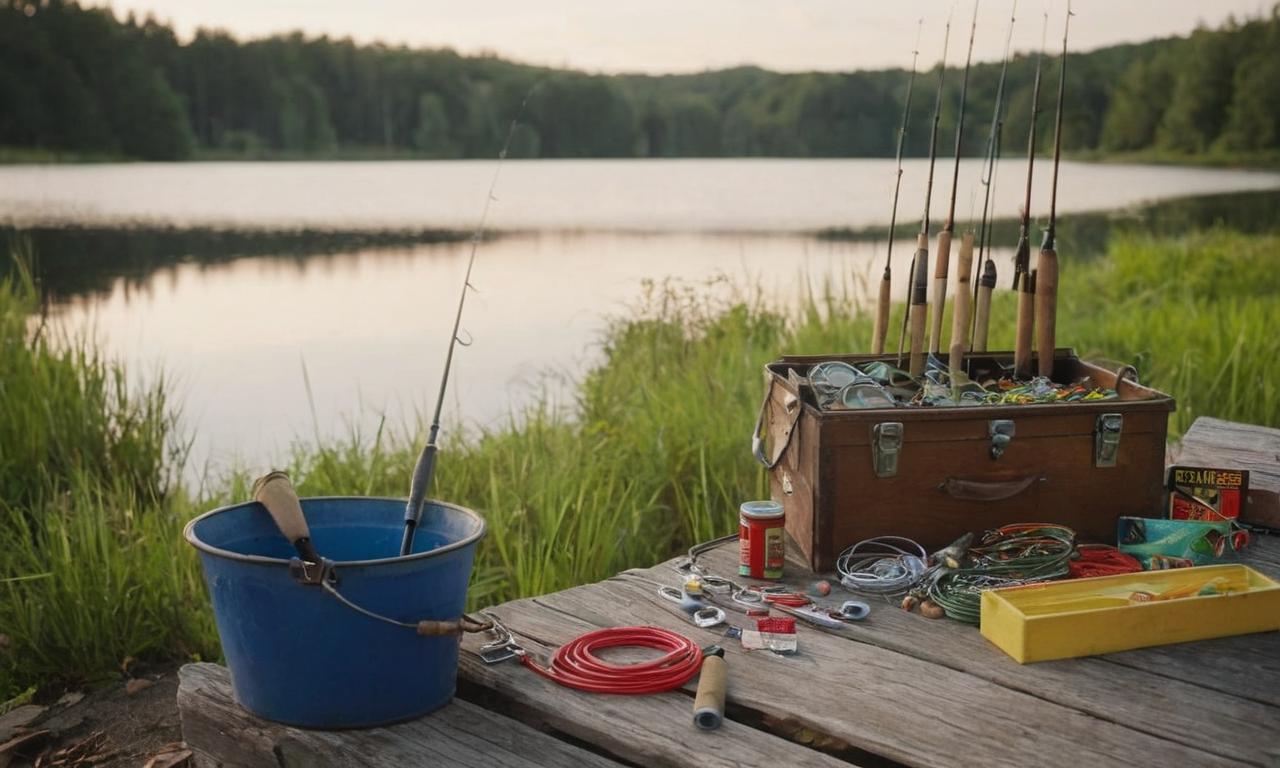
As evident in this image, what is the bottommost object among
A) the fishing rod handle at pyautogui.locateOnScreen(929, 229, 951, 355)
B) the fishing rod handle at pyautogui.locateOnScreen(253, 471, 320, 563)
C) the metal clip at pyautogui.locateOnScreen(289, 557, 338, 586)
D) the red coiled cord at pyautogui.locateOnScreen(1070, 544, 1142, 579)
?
the red coiled cord at pyautogui.locateOnScreen(1070, 544, 1142, 579)

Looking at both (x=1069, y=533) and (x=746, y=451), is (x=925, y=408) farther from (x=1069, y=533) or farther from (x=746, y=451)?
(x=746, y=451)

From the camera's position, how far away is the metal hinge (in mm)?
3010

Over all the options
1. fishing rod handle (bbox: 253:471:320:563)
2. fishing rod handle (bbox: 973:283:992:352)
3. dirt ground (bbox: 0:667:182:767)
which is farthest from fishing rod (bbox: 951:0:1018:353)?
dirt ground (bbox: 0:667:182:767)

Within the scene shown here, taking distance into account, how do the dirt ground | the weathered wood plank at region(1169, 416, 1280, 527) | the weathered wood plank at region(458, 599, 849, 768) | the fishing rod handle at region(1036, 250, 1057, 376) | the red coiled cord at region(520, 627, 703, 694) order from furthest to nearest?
the dirt ground, the weathered wood plank at region(1169, 416, 1280, 527), the fishing rod handle at region(1036, 250, 1057, 376), the red coiled cord at region(520, 627, 703, 694), the weathered wood plank at region(458, 599, 849, 768)

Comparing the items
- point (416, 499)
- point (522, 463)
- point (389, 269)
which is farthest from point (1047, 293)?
point (389, 269)

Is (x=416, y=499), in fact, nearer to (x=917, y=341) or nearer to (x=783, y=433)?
(x=783, y=433)

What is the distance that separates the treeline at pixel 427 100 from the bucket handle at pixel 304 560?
21033 millimetres

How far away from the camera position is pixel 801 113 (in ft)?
90.0

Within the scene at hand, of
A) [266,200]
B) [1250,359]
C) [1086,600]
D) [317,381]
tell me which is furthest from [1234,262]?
[266,200]

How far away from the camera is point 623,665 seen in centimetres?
248

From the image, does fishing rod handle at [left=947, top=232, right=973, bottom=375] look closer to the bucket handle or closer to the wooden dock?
the wooden dock

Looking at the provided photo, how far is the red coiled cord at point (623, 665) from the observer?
7.86ft

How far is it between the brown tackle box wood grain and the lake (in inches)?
39.7

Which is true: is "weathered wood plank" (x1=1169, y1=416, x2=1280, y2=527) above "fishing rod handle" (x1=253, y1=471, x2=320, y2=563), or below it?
below
